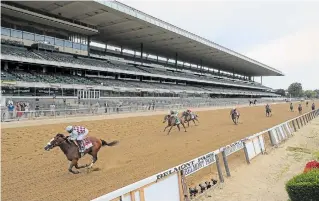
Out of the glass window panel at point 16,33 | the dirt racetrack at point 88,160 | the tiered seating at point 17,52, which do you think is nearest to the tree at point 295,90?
the tiered seating at point 17,52

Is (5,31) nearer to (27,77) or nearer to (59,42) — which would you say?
(27,77)

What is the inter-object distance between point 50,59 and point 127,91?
10.8 metres

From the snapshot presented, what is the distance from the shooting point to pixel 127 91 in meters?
39.0

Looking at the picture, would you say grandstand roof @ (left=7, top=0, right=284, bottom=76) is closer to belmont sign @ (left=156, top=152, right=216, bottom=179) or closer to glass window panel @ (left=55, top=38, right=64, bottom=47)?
glass window panel @ (left=55, top=38, right=64, bottom=47)

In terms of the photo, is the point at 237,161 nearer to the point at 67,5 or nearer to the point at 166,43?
the point at 67,5

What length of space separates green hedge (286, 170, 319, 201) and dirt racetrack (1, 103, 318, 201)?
12.7 feet

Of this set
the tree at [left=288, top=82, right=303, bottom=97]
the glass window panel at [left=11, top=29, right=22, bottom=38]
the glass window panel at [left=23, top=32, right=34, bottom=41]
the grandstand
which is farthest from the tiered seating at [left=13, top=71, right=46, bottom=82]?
the tree at [left=288, top=82, right=303, bottom=97]

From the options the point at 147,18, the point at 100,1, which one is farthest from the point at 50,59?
the point at 147,18

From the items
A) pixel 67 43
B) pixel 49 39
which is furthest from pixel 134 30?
pixel 49 39

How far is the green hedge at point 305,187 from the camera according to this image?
479cm

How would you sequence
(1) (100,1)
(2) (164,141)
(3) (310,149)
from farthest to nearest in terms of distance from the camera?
(1) (100,1), (2) (164,141), (3) (310,149)

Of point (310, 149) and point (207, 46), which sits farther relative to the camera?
point (207, 46)

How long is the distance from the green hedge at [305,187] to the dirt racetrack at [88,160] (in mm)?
3869

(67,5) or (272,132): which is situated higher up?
(67,5)
